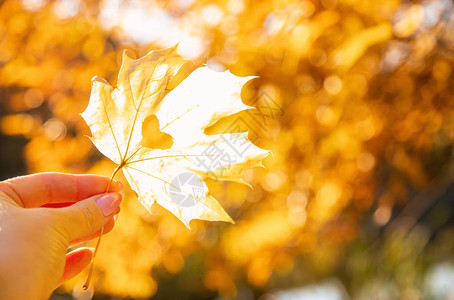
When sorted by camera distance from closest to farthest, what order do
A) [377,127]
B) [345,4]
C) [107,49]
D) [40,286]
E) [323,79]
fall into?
[40,286] → [345,4] → [323,79] → [377,127] → [107,49]

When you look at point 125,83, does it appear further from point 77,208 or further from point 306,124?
point 306,124

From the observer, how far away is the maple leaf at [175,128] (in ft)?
1.39

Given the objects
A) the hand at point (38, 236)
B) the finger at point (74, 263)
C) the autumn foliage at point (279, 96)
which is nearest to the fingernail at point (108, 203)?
the hand at point (38, 236)

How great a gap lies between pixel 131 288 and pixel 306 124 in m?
0.79

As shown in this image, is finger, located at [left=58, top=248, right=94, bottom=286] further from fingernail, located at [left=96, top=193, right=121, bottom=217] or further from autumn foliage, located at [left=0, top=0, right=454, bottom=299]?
autumn foliage, located at [left=0, top=0, right=454, bottom=299]

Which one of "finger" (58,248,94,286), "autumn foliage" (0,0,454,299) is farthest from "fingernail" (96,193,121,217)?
"autumn foliage" (0,0,454,299)

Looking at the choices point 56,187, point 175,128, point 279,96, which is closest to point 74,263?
point 56,187

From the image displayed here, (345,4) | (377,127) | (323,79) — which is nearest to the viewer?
(345,4)

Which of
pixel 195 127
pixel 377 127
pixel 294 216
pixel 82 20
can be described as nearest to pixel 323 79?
pixel 377 127

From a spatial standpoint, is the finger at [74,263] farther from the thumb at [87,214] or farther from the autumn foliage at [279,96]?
the autumn foliage at [279,96]

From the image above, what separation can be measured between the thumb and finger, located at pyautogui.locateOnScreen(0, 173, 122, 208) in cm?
9

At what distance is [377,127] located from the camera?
1112 millimetres

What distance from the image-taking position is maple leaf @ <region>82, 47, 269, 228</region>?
1.39ft

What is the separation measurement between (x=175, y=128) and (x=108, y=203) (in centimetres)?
13
